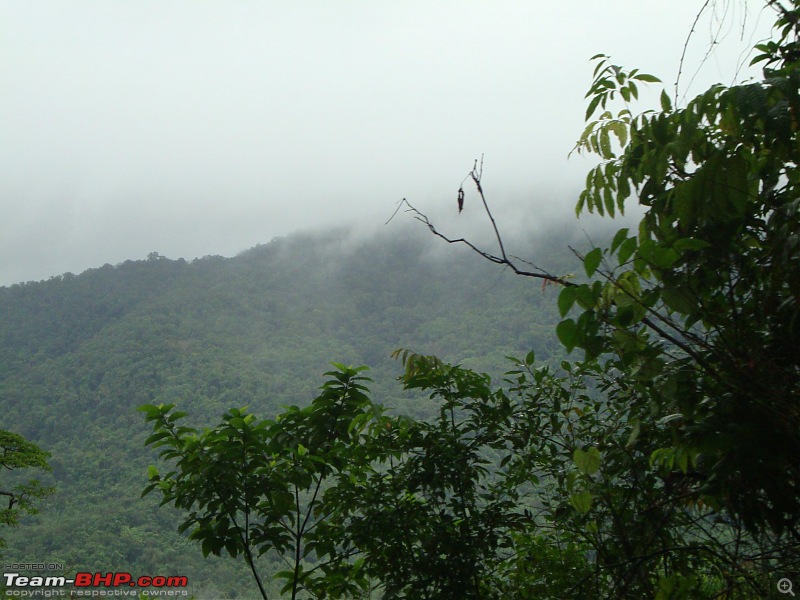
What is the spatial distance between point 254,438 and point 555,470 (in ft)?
3.06

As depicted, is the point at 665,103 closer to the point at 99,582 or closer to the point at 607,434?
the point at 607,434

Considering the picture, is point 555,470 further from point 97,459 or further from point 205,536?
point 97,459

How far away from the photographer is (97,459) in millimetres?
9656

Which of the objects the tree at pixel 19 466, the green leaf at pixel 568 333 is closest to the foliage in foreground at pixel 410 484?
the green leaf at pixel 568 333

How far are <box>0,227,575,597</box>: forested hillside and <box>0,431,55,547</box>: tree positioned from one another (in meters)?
1.04

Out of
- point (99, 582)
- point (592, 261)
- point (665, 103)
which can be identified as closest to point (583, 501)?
point (592, 261)

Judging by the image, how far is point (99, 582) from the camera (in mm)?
3242

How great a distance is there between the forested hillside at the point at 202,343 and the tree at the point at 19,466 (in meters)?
1.04

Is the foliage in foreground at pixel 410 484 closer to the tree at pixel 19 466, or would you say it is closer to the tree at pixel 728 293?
the tree at pixel 728 293

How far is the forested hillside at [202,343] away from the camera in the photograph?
7387 millimetres

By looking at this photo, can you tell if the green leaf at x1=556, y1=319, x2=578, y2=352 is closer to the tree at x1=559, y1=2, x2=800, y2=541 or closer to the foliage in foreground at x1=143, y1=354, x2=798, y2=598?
the tree at x1=559, y1=2, x2=800, y2=541

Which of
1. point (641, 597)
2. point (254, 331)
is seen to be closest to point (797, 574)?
point (641, 597)

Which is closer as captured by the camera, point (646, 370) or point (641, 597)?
point (646, 370)

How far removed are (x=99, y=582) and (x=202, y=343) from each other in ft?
50.4
